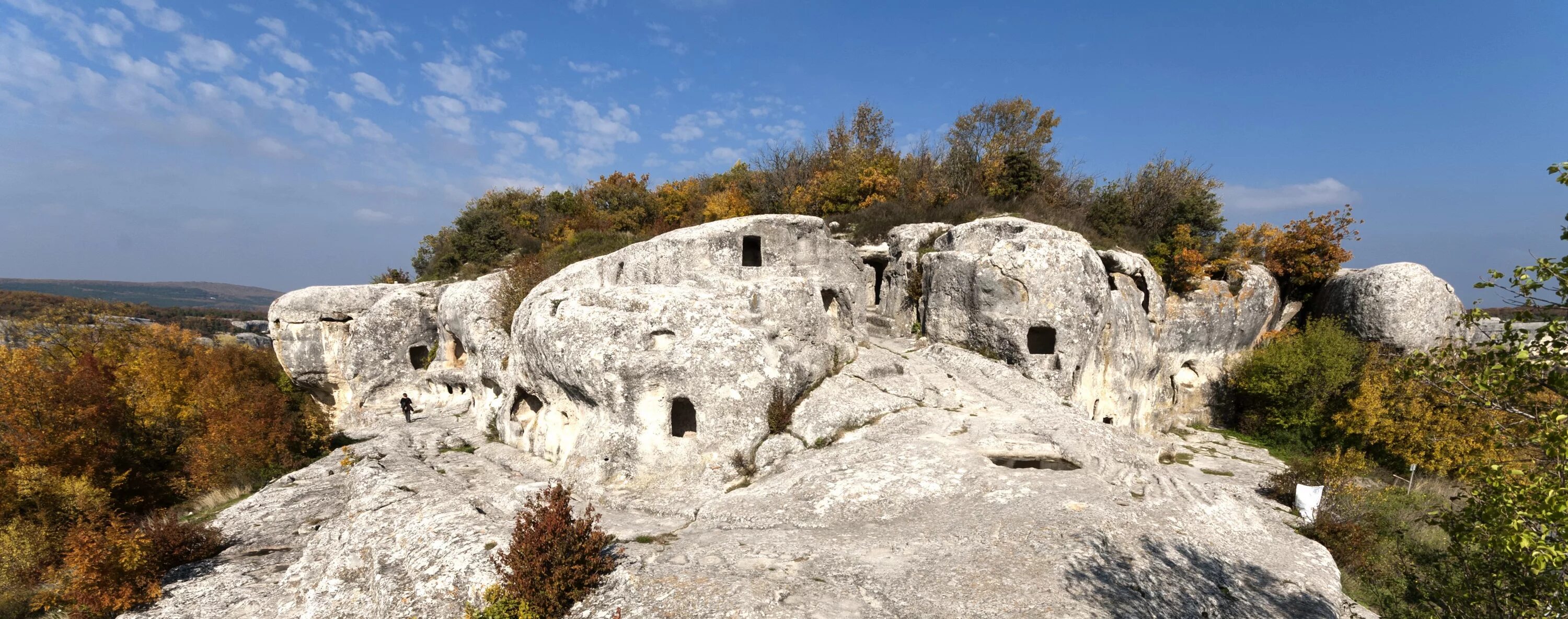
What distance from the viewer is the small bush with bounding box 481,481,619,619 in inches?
304

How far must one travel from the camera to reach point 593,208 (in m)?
35.0

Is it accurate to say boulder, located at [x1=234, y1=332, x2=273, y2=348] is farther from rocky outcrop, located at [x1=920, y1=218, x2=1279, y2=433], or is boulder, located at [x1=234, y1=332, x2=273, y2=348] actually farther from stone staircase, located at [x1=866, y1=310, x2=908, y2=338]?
rocky outcrop, located at [x1=920, y1=218, x2=1279, y2=433]

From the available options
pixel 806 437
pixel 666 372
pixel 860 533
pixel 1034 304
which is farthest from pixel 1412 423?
pixel 666 372

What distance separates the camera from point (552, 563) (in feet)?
26.1

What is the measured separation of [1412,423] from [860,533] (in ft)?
68.5

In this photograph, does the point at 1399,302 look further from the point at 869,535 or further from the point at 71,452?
the point at 71,452

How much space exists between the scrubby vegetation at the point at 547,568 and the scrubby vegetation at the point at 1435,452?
9.24m

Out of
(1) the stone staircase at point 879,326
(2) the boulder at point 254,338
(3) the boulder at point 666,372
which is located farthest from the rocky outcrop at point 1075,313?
(2) the boulder at point 254,338

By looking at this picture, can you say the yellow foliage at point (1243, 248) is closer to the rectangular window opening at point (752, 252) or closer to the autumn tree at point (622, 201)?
the rectangular window opening at point (752, 252)

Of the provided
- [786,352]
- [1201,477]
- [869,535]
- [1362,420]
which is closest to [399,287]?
[786,352]

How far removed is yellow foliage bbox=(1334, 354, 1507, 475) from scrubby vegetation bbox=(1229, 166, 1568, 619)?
5 centimetres

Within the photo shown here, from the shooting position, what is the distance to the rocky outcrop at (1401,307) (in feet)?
75.3

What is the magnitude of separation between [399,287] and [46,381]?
31.8 feet

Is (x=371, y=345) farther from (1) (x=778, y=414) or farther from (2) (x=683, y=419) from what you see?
(1) (x=778, y=414)
